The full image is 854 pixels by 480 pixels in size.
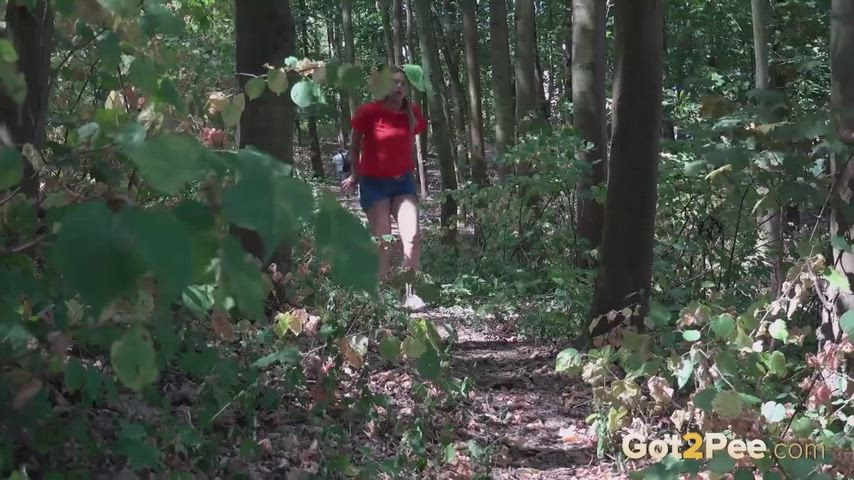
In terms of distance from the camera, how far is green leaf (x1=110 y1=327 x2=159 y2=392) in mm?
1723

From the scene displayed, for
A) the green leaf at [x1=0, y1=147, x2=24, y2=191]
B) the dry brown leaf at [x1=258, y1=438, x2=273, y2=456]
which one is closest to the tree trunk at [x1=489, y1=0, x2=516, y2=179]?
the dry brown leaf at [x1=258, y1=438, x2=273, y2=456]

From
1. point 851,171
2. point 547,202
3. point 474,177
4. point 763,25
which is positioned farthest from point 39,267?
point 474,177

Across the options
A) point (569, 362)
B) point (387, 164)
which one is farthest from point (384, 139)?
point (569, 362)

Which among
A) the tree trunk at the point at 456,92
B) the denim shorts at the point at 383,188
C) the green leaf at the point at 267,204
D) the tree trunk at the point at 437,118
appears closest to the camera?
the green leaf at the point at 267,204

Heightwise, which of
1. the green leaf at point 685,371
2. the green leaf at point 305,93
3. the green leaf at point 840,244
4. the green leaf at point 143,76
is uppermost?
the green leaf at point 143,76

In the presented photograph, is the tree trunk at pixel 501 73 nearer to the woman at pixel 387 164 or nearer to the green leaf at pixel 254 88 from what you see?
the woman at pixel 387 164

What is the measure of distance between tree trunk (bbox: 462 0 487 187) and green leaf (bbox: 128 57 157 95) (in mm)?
10706

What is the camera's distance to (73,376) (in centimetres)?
248

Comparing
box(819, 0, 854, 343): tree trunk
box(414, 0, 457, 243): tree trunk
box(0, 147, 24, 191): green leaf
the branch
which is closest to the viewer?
box(0, 147, 24, 191): green leaf

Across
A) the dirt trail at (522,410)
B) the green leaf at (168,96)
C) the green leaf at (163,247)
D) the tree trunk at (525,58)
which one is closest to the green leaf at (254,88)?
the green leaf at (168,96)

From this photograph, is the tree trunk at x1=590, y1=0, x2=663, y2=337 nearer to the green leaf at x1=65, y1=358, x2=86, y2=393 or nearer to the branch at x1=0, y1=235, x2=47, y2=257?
the green leaf at x1=65, y1=358, x2=86, y2=393

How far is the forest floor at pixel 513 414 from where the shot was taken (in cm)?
424

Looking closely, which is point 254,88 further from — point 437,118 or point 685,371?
point 437,118

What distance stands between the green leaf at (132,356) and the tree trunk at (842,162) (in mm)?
3289
